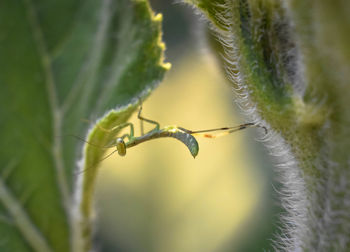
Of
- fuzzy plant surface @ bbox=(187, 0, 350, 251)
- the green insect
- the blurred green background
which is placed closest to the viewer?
fuzzy plant surface @ bbox=(187, 0, 350, 251)

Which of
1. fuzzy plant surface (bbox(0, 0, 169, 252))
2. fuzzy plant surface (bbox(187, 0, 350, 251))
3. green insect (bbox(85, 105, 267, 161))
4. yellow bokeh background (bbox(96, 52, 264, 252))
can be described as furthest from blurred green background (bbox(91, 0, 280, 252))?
fuzzy plant surface (bbox(187, 0, 350, 251))

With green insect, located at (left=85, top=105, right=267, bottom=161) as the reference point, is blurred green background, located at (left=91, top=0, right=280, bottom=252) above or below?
below

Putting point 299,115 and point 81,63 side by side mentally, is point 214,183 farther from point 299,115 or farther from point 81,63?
point 299,115

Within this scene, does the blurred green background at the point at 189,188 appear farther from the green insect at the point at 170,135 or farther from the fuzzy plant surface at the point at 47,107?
the fuzzy plant surface at the point at 47,107

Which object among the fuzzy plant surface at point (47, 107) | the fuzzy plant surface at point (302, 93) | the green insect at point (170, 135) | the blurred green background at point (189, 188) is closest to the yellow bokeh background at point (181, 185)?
the blurred green background at point (189, 188)

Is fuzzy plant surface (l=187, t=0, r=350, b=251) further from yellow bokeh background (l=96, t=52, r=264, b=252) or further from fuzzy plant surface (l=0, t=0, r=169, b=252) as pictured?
yellow bokeh background (l=96, t=52, r=264, b=252)

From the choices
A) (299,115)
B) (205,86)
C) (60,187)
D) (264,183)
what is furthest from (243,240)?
(299,115)
